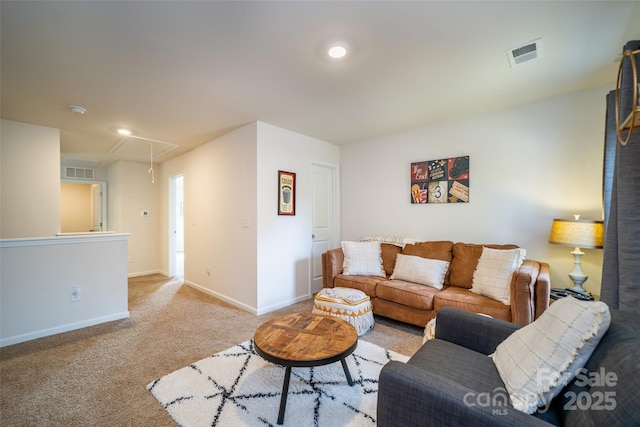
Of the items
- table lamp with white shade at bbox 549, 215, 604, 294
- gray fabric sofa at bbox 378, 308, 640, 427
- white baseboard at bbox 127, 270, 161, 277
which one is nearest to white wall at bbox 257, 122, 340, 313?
gray fabric sofa at bbox 378, 308, 640, 427

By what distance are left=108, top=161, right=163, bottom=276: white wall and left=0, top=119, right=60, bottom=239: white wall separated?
5.78ft

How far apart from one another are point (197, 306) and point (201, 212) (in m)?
1.52

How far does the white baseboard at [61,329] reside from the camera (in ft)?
8.34

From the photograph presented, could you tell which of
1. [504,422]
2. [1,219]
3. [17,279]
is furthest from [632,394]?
[1,219]

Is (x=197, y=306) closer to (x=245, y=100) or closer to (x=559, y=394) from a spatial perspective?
(x=245, y=100)

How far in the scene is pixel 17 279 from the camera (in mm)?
2619

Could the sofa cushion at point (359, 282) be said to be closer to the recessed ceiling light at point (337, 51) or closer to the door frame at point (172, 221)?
the recessed ceiling light at point (337, 51)

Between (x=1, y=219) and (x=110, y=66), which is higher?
(x=110, y=66)

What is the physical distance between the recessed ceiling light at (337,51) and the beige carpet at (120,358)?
2516mm

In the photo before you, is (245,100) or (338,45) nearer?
(338,45)

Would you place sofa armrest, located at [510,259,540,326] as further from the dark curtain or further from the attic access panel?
the attic access panel

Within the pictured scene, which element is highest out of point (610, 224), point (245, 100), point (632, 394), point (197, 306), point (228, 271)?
point (245, 100)

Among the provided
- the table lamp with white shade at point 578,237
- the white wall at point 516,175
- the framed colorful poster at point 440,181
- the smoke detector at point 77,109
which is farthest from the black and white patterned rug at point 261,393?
the smoke detector at point 77,109

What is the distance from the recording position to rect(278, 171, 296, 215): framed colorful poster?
352 cm
